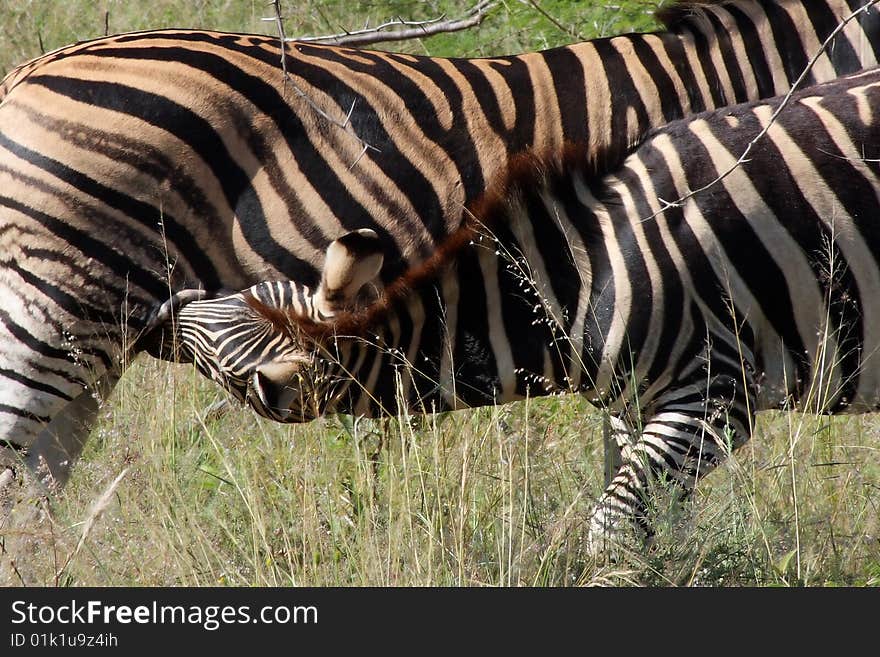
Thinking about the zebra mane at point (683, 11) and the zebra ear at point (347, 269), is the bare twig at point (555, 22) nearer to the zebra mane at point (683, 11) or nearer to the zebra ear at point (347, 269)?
the zebra mane at point (683, 11)

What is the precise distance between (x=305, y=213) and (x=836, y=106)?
2.13 metres

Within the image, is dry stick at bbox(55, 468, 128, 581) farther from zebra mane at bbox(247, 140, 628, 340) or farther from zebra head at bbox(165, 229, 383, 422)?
zebra mane at bbox(247, 140, 628, 340)

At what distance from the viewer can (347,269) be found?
4105 millimetres

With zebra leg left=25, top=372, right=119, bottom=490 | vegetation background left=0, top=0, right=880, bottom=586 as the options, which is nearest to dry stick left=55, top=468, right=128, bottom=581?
vegetation background left=0, top=0, right=880, bottom=586

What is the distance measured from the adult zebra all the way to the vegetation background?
553mm

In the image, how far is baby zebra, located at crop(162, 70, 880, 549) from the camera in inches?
170

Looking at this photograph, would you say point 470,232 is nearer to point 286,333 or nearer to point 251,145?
point 286,333

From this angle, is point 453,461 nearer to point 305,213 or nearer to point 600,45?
point 305,213

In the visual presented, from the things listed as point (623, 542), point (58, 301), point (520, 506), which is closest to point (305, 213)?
point (58, 301)

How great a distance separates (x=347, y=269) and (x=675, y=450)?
1.33 metres

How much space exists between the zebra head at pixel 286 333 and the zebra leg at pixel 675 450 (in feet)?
3.60

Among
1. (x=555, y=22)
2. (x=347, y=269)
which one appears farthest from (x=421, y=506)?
(x=555, y=22)
